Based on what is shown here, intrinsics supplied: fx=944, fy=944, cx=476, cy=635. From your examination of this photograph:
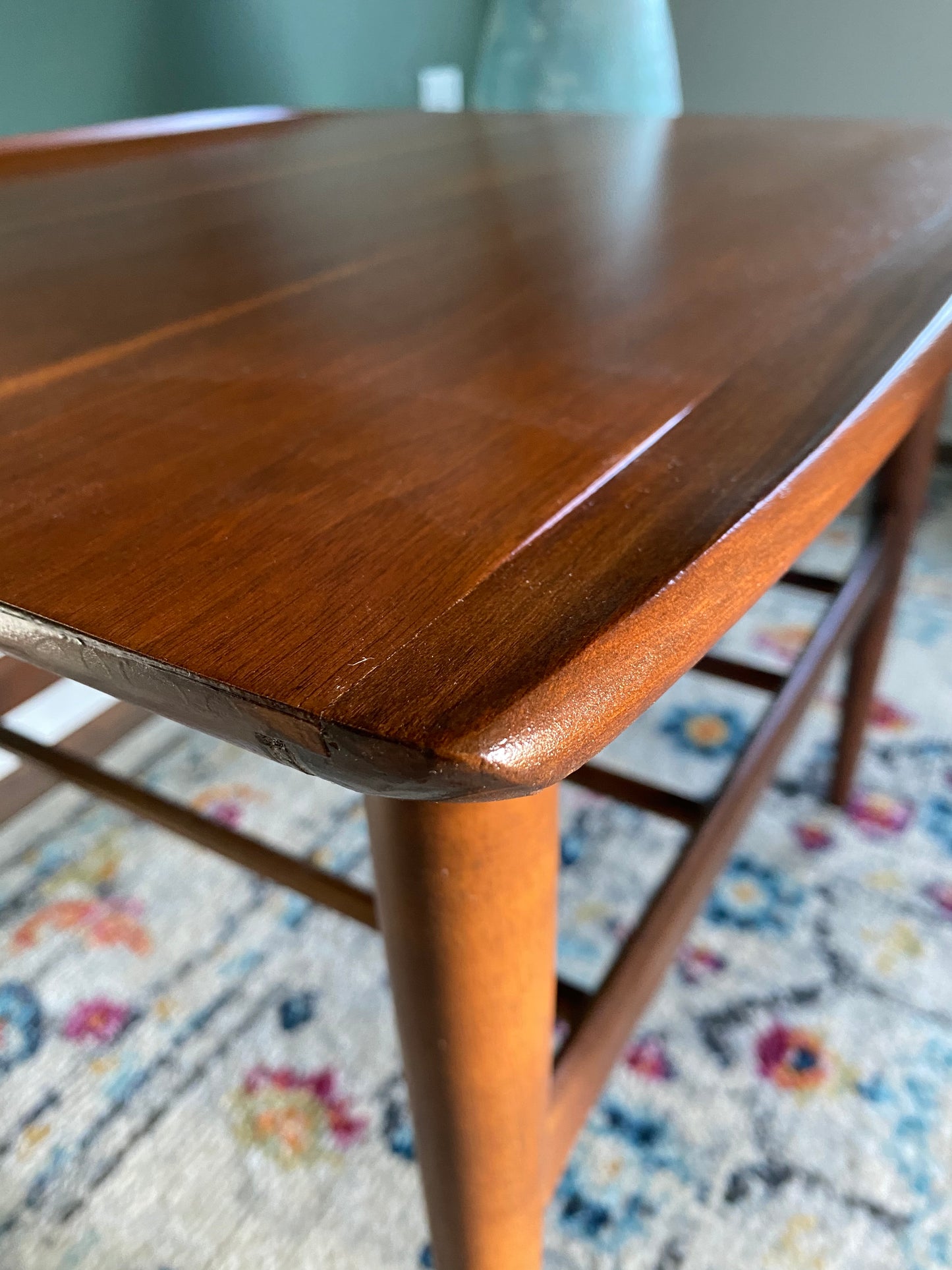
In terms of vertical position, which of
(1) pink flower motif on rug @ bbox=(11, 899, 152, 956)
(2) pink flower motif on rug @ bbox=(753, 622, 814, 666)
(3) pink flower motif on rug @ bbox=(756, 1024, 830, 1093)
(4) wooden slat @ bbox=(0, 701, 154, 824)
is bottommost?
(2) pink flower motif on rug @ bbox=(753, 622, 814, 666)

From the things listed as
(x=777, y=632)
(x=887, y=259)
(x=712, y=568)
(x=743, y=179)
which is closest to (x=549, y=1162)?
(x=712, y=568)

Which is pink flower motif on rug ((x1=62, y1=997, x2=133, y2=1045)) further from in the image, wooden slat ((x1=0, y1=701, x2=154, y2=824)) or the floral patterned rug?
wooden slat ((x1=0, y1=701, x2=154, y2=824))

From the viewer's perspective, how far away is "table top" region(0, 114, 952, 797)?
187 mm

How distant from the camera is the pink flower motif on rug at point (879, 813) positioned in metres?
0.83

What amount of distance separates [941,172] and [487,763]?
19.9 inches

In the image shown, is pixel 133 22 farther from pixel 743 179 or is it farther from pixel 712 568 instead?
pixel 712 568

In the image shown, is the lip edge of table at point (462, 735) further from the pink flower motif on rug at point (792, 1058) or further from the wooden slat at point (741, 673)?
the pink flower motif on rug at point (792, 1058)

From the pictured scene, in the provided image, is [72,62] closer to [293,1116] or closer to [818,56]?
[293,1116]

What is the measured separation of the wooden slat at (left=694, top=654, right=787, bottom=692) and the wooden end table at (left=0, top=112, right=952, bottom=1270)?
11 centimetres

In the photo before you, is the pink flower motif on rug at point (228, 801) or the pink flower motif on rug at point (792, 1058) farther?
the pink flower motif on rug at point (228, 801)

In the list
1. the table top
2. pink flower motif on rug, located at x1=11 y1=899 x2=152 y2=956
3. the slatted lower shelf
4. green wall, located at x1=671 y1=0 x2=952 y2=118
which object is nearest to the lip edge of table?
the table top

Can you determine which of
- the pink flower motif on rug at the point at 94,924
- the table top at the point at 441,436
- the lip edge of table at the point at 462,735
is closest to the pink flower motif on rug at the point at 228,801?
the pink flower motif on rug at the point at 94,924

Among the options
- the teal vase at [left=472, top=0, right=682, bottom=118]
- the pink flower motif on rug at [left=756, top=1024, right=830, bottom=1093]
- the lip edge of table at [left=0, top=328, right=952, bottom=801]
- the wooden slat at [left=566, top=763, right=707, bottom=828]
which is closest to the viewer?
the lip edge of table at [left=0, top=328, right=952, bottom=801]

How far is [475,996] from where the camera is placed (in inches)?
10.7
